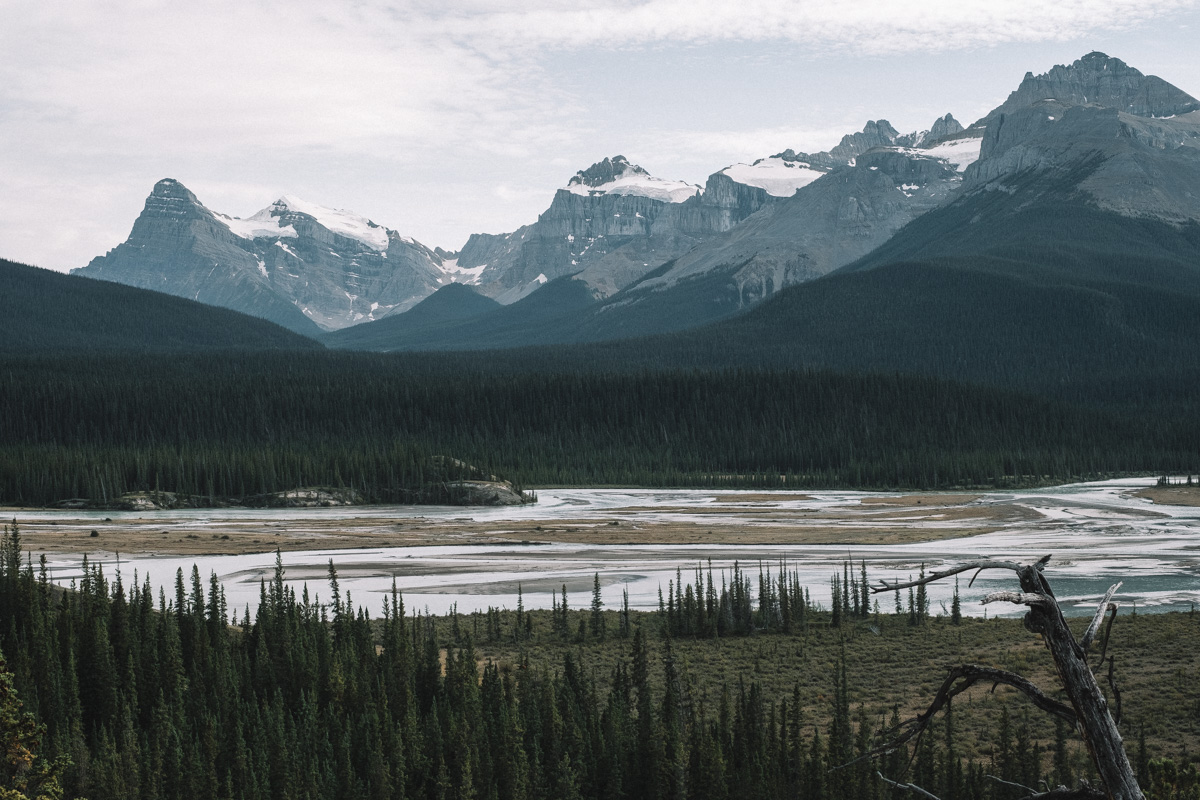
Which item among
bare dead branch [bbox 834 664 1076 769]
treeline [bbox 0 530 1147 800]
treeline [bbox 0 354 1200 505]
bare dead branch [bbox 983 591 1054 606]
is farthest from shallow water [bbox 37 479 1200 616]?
bare dead branch [bbox 983 591 1054 606]

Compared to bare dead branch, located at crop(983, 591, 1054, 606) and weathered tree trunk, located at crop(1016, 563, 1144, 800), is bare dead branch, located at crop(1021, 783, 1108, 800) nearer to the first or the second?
weathered tree trunk, located at crop(1016, 563, 1144, 800)

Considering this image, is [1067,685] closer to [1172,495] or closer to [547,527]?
[547,527]

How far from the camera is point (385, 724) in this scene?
39.9 meters

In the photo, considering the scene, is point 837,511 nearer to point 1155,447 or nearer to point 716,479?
point 716,479

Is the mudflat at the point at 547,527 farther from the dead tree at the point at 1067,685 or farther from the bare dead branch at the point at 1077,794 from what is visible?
the dead tree at the point at 1067,685

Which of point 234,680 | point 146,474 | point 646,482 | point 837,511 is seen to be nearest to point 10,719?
point 234,680

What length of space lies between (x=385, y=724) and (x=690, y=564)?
47.7m

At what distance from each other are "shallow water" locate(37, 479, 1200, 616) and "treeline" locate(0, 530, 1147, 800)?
1852cm

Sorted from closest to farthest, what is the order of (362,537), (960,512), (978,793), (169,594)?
(978,793)
(169,594)
(362,537)
(960,512)

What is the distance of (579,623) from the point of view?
59.3 metres

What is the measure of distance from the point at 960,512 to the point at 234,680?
9508 centimetres

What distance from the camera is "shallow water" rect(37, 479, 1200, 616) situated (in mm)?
71188

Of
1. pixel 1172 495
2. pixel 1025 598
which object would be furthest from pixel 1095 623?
pixel 1172 495

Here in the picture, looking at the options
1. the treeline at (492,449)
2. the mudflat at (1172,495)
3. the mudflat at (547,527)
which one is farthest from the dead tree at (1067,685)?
the treeline at (492,449)
